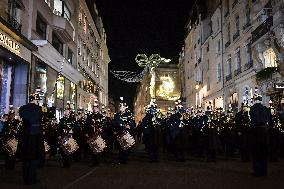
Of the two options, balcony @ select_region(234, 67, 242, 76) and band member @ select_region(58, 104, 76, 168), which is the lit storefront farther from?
balcony @ select_region(234, 67, 242, 76)

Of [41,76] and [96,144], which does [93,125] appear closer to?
[96,144]

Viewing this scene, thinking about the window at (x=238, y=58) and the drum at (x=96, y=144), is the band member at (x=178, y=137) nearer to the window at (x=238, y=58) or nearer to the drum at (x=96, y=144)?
the drum at (x=96, y=144)

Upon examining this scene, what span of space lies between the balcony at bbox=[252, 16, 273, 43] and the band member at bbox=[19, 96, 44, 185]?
1871cm

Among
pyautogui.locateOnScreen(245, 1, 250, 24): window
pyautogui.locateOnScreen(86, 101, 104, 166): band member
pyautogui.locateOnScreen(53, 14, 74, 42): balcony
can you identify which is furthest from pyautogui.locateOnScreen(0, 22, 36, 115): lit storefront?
pyautogui.locateOnScreen(245, 1, 250, 24): window

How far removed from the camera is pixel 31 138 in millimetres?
8750

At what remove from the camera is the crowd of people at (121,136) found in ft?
29.0

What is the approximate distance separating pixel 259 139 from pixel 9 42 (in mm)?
13240

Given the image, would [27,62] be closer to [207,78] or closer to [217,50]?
[217,50]

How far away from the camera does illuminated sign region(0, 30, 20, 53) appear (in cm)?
1655

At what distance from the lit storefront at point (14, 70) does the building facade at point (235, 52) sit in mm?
14461

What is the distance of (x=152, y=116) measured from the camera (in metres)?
14.9

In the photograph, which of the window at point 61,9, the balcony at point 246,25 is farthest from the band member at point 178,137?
the window at point 61,9

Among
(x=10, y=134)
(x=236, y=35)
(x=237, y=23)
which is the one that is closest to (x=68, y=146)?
(x=10, y=134)

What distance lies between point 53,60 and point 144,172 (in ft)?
59.4
